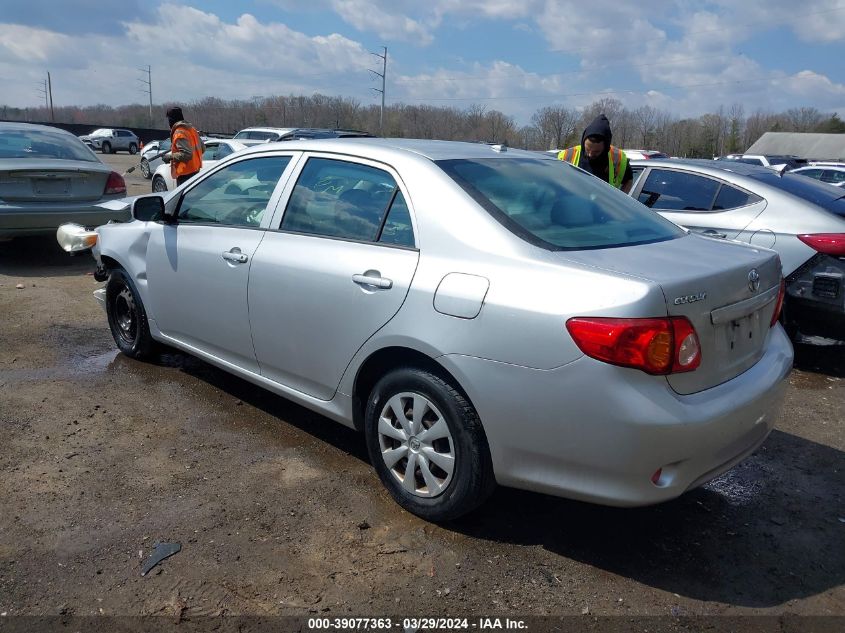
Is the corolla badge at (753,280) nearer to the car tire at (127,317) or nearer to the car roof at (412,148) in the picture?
the car roof at (412,148)

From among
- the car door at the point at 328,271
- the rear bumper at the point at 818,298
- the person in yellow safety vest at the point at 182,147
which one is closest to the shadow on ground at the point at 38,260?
the person in yellow safety vest at the point at 182,147

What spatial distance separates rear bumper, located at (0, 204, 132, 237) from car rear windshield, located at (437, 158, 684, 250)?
5.30 meters

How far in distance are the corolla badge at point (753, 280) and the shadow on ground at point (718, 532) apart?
3.69 ft

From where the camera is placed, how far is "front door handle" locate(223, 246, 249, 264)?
389cm

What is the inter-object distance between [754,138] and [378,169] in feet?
314

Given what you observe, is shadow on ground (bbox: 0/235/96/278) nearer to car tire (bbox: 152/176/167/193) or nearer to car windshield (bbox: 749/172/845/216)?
car tire (bbox: 152/176/167/193)

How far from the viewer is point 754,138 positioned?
87.3 metres

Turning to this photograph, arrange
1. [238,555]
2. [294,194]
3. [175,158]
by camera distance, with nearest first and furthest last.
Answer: [238,555], [294,194], [175,158]

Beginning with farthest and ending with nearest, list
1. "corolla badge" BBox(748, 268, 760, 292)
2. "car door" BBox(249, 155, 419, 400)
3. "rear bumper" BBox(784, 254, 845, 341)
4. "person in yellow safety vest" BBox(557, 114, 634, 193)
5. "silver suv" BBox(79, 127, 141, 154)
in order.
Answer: "silver suv" BBox(79, 127, 141, 154) < "person in yellow safety vest" BBox(557, 114, 634, 193) < "rear bumper" BBox(784, 254, 845, 341) < "car door" BBox(249, 155, 419, 400) < "corolla badge" BBox(748, 268, 760, 292)

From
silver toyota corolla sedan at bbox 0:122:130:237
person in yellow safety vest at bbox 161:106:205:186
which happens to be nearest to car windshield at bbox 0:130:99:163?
silver toyota corolla sedan at bbox 0:122:130:237

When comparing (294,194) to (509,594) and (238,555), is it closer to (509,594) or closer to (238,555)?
(238,555)

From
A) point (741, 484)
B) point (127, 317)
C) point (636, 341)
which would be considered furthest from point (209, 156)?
point (636, 341)

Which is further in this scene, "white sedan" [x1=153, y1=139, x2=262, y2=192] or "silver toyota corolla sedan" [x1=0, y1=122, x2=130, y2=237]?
"white sedan" [x1=153, y1=139, x2=262, y2=192]

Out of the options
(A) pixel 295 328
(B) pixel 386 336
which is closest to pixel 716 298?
(B) pixel 386 336
